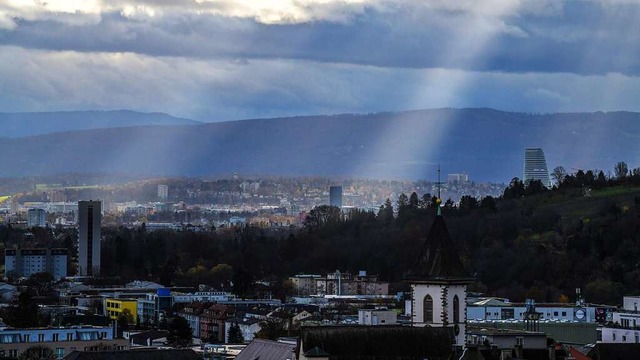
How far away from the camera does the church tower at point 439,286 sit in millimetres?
55562

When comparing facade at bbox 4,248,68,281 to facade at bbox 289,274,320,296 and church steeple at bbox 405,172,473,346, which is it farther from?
church steeple at bbox 405,172,473,346

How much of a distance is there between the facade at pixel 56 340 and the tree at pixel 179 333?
45.5ft

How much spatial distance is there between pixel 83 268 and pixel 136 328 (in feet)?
273

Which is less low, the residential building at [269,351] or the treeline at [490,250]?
the treeline at [490,250]

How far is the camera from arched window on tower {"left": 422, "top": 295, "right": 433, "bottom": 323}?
56.0 m

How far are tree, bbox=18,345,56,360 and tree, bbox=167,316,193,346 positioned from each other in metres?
18.3

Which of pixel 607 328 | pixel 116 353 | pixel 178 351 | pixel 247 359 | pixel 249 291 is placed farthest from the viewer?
pixel 249 291

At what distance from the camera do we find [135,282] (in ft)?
549

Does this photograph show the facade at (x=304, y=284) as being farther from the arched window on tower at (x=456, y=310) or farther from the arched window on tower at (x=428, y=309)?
the arched window on tower at (x=456, y=310)

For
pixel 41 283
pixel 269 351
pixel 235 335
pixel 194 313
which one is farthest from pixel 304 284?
pixel 269 351

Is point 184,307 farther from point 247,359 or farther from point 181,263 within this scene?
point 247,359

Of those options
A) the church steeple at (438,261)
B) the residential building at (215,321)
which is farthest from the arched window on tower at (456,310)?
the residential building at (215,321)

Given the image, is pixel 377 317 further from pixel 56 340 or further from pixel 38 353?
pixel 38 353

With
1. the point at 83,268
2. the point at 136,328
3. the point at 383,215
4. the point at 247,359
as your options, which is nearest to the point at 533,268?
the point at 136,328
